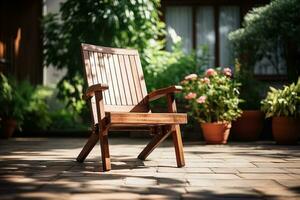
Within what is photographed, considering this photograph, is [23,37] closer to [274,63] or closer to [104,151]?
[274,63]

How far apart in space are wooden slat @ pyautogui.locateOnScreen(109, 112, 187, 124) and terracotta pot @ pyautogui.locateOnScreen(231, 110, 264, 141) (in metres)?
3.20

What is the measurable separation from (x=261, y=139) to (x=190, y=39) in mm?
3135

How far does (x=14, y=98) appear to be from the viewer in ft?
21.9

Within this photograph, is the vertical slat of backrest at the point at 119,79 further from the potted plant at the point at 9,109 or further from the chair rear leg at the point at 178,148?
the potted plant at the point at 9,109

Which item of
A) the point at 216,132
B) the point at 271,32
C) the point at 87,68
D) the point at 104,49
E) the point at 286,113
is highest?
the point at 271,32

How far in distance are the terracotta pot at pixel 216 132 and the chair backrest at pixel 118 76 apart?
1.98 m

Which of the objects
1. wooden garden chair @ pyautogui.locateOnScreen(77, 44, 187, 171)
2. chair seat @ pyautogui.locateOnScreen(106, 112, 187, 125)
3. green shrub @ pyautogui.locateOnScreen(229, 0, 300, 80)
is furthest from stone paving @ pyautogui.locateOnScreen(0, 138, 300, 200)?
green shrub @ pyautogui.locateOnScreen(229, 0, 300, 80)

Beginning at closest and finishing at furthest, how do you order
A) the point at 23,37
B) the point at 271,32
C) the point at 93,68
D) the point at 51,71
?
the point at 93,68 → the point at 271,32 → the point at 23,37 → the point at 51,71

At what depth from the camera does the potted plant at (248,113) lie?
20.7ft

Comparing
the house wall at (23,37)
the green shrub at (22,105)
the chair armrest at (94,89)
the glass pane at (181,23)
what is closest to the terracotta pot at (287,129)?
the chair armrest at (94,89)

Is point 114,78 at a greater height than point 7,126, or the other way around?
point 114,78

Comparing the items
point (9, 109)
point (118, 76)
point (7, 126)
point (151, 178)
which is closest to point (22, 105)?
point (9, 109)

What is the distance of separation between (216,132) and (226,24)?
12.7 feet

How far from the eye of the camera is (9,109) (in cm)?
660
